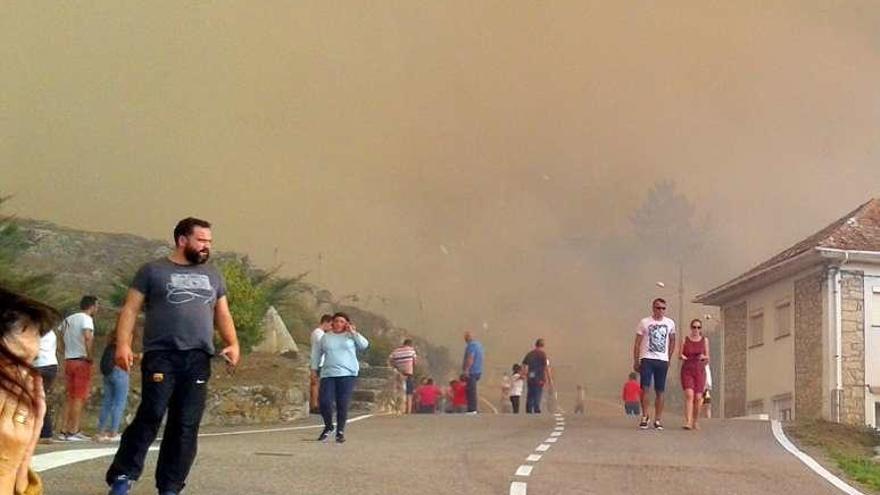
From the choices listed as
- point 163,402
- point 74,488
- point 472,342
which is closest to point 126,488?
point 163,402

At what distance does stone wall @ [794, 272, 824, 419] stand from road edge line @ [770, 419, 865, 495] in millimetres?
17765

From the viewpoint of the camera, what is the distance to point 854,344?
3769 cm

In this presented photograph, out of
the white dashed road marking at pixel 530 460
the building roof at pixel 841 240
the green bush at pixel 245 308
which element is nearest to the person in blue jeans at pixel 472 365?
the green bush at pixel 245 308

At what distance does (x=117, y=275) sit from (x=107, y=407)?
1381 centimetres

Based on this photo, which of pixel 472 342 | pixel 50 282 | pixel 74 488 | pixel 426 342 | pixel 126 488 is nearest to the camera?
pixel 126 488

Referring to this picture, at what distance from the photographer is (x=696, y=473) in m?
12.9

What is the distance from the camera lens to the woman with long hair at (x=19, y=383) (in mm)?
3465

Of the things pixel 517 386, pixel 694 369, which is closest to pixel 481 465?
pixel 694 369

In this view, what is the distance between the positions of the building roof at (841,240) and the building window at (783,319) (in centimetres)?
108

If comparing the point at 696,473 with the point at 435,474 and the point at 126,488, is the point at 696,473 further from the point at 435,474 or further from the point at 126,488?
the point at 126,488

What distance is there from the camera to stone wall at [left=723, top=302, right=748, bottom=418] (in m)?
44.7

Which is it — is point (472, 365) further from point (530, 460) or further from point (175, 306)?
point (175, 306)

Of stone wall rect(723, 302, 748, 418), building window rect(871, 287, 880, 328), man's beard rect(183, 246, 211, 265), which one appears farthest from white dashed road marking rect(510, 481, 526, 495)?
stone wall rect(723, 302, 748, 418)

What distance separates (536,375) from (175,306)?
21093 mm
